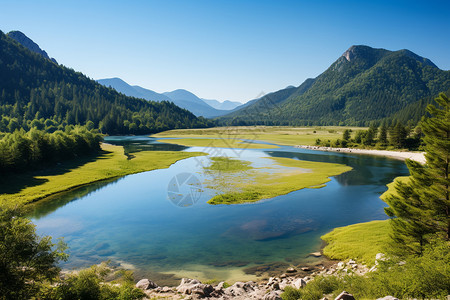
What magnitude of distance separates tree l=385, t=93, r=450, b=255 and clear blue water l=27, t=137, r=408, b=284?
8.83m

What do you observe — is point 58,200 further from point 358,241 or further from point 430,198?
point 430,198

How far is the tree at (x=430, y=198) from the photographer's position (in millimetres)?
18953

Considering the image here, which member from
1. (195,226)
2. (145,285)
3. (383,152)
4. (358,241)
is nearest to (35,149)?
(195,226)

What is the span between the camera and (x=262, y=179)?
56188 mm

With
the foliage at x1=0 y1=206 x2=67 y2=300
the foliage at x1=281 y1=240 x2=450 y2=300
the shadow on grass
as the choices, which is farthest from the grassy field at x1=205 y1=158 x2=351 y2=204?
the shadow on grass

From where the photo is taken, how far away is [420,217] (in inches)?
787

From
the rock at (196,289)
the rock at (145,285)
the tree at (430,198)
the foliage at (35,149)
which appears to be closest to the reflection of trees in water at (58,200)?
the foliage at (35,149)

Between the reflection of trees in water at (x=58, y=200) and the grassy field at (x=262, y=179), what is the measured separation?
23926 millimetres

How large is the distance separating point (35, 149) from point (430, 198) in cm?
7713

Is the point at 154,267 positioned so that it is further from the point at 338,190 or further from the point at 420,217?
the point at 338,190

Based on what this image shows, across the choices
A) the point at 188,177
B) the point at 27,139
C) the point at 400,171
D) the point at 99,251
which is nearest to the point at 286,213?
the point at 99,251

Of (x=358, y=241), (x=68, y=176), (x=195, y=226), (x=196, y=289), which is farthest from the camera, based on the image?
(x=68, y=176)

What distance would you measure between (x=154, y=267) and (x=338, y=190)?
1546 inches

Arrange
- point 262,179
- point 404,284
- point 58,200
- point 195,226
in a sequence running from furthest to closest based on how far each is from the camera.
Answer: point 262,179, point 58,200, point 195,226, point 404,284
